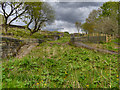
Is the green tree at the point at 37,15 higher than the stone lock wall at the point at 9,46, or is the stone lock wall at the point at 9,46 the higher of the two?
the green tree at the point at 37,15

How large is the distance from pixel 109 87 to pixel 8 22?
7.86 metres

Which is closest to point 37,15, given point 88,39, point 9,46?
point 9,46

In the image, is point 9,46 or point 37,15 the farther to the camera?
point 37,15

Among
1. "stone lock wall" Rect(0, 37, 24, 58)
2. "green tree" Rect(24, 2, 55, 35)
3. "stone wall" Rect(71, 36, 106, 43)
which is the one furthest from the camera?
"stone wall" Rect(71, 36, 106, 43)

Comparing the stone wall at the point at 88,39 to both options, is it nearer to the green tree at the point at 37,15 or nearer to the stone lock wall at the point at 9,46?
the green tree at the point at 37,15

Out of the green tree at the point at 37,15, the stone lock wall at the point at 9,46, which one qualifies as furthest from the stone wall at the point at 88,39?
the stone lock wall at the point at 9,46

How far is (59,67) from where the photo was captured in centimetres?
436

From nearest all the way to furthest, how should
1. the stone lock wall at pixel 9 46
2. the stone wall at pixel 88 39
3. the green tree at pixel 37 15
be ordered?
the stone lock wall at pixel 9 46 → the green tree at pixel 37 15 → the stone wall at pixel 88 39

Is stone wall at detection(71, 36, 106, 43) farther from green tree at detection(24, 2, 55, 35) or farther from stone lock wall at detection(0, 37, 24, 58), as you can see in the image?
stone lock wall at detection(0, 37, 24, 58)

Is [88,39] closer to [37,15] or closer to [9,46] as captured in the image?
[37,15]

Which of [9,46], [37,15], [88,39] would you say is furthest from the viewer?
[88,39]

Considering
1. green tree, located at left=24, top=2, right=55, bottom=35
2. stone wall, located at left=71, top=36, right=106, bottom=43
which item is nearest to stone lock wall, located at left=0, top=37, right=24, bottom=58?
green tree, located at left=24, top=2, right=55, bottom=35

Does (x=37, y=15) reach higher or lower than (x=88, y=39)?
higher

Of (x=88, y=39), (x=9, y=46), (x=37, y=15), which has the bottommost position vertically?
(x=9, y=46)
